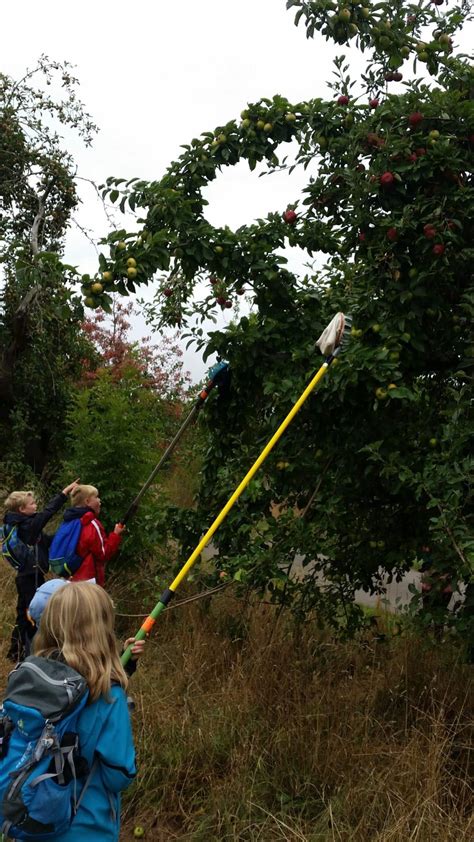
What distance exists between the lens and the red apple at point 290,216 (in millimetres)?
4383

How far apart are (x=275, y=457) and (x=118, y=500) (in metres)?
3.27

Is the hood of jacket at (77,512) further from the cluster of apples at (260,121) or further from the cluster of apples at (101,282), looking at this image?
the cluster of apples at (260,121)

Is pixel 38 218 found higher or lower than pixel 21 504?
higher

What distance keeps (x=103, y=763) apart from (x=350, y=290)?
9.17 ft

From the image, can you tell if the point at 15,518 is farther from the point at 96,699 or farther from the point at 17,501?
the point at 96,699

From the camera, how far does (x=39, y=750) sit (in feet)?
7.36

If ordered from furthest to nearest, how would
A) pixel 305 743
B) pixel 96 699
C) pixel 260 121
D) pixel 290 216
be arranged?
pixel 290 216 < pixel 260 121 < pixel 305 743 < pixel 96 699

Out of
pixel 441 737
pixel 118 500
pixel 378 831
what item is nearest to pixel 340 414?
pixel 441 737

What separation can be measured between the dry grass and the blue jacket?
49.0 inches

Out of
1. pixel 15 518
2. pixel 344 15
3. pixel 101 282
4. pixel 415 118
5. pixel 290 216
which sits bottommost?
pixel 15 518

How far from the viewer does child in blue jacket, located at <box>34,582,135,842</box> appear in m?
2.44

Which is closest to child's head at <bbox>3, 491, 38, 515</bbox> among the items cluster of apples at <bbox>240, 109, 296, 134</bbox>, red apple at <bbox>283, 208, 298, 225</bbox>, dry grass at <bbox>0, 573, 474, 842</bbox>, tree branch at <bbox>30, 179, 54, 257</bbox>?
dry grass at <bbox>0, 573, 474, 842</bbox>

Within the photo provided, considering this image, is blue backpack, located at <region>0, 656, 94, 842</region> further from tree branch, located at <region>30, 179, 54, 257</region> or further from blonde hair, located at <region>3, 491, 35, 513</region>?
tree branch, located at <region>30, 179, 54, 257</region>

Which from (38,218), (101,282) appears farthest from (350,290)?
(38,218)
